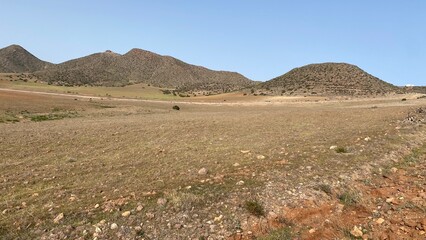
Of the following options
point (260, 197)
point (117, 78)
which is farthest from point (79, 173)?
point (117, 78)

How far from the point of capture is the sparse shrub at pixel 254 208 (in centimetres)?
817

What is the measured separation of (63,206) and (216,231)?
399 cm

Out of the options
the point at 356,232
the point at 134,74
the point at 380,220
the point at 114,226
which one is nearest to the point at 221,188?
the point at 114,226

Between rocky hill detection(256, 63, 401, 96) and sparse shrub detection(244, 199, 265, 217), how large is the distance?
3087 inches

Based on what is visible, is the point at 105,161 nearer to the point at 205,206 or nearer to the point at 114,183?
the point at 114,183

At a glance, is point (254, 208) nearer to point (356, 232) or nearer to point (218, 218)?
point (218, 218)

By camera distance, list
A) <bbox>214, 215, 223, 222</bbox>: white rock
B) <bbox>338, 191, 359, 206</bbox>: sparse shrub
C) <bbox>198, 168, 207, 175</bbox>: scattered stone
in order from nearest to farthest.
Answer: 1. <bbox>214, 215, 223, 222</bbox>: white rock
2. <bbox>338, 191, 359, 206</bbox>: sparse shrub
3. <bbox>198, 168, 207, 175</bbox>: scattered stone

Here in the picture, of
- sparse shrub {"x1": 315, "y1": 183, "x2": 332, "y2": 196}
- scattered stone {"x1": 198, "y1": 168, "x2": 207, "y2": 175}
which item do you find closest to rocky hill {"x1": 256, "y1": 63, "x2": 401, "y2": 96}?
scattered stone {"x1": 198, "y1": 168, "x2": 207, "y2": 175}

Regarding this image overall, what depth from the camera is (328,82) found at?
9694 cm

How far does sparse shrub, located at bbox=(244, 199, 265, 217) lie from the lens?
26.8 ft

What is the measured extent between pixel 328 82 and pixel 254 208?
9430 cm

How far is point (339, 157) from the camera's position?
1264 cm

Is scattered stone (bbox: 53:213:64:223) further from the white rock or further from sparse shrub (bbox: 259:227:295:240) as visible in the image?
sparse shrub (bbox: 259:227:295:240)

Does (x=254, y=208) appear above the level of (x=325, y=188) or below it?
below
